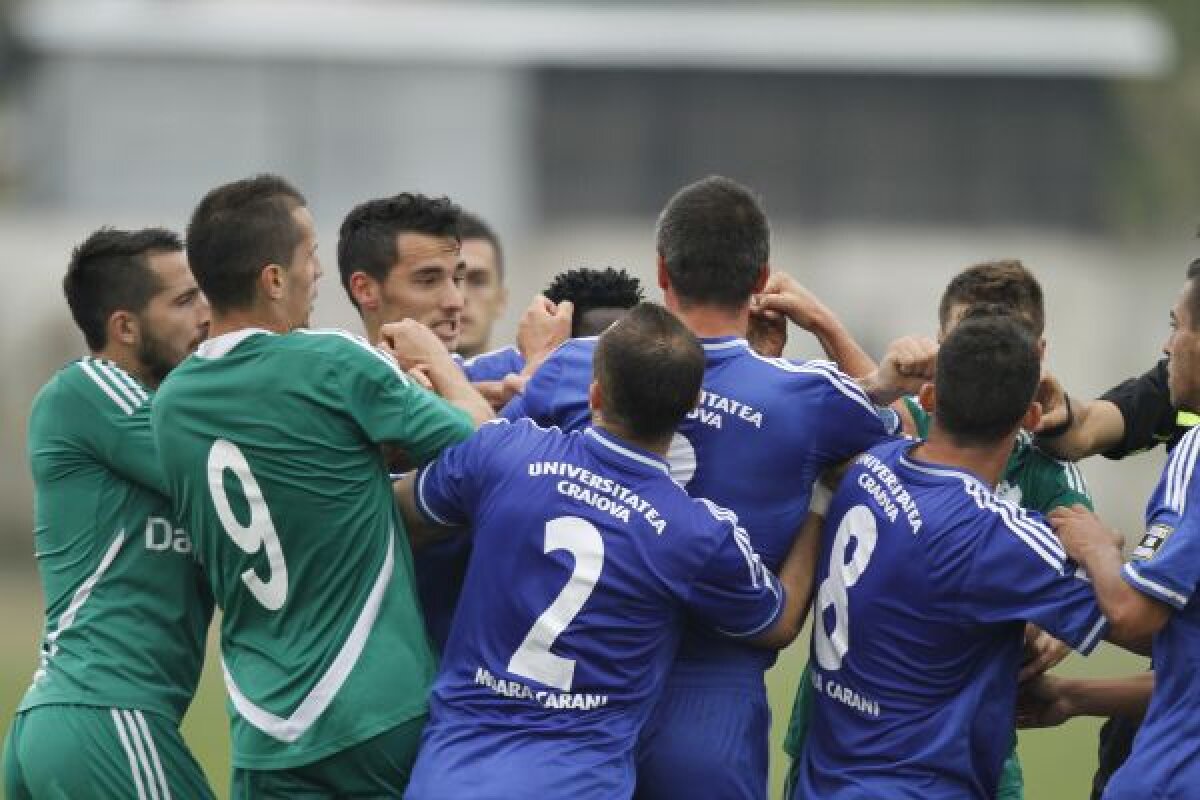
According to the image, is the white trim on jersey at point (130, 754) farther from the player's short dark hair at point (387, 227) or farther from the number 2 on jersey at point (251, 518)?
the player's short dark hair at point (387, 227)

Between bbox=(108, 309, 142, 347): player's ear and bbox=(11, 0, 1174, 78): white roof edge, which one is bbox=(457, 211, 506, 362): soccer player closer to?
bbox=(108, 309, 142, 347): player's ear

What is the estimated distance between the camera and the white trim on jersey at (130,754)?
692cm

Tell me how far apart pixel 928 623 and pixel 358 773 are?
6.24ft

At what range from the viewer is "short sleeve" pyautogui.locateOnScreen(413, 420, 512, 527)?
6441mm

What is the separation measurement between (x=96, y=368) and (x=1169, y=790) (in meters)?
3.92

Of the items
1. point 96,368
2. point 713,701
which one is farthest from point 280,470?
point 713,701

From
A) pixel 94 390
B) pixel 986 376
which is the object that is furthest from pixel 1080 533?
pixel 94 390

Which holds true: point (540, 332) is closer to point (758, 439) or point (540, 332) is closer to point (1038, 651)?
point (758, 439)

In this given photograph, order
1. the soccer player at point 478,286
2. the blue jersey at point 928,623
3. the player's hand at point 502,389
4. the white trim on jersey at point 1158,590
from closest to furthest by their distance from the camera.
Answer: the white trim on jersey at point 1158,590, the blue jersey at point 928,623, the player's hand at point 502,389, the soccer player at point 478,286

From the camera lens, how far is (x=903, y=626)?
251 inches

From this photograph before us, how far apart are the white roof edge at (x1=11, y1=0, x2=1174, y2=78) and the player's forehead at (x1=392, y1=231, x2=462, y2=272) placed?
28.0 meters

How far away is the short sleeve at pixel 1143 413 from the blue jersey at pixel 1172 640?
98 cm

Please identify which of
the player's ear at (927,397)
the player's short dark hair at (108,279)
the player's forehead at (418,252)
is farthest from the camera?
the player's forehead at (418,252)

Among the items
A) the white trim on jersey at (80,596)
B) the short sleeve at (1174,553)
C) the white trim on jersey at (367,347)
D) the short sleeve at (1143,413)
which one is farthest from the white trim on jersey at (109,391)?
the short sleeve at (1143,413)
